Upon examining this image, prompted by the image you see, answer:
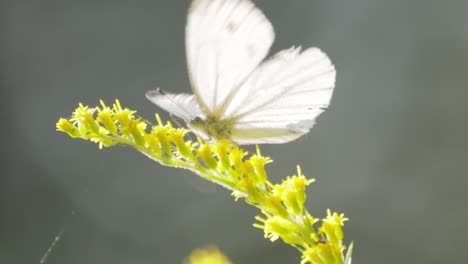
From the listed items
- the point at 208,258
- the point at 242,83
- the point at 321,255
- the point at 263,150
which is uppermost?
the point at 263,150

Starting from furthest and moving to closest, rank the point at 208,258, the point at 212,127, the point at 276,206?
the point at 212,127
the point at 276,206
the point at 208,258

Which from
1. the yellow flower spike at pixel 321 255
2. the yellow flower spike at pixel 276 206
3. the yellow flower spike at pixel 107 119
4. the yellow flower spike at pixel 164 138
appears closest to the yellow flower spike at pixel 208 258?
the yellow flower spike at pixel 321 255

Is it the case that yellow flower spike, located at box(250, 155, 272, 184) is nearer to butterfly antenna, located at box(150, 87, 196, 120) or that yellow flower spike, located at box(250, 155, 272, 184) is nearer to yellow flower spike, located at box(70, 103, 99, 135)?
butterfly antenna, located at box(150, 87, 196, 120)

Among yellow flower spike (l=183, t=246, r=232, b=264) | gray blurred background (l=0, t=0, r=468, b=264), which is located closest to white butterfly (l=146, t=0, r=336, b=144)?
yellow flower spike (l=183, t=246, r=232, b=264)

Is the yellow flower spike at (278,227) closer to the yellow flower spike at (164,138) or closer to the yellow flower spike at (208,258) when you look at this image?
the yellow flower spike at (164,138)

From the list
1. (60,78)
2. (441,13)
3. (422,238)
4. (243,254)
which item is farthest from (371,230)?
(60,78)

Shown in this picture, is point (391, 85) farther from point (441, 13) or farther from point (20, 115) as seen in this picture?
point (20, 115)

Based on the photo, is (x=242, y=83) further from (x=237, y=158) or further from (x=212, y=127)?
(x=237, y=158)

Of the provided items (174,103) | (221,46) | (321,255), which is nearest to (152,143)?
(174,103)
